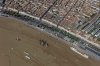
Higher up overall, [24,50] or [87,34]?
[87,34]

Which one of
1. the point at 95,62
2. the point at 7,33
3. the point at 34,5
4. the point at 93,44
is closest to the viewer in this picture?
the point at 95,62

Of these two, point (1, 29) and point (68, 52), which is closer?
point (68, 52)

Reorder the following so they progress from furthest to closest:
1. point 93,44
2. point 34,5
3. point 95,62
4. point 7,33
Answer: point 34,5 < point 7,33 < point 93,44 < point 95,62

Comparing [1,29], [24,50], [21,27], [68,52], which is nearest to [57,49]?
[68,52]

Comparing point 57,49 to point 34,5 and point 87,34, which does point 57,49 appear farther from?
point 34,5

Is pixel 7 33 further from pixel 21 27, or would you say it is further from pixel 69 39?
pixel 69 39

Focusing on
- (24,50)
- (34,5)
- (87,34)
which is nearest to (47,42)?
(24,50)
